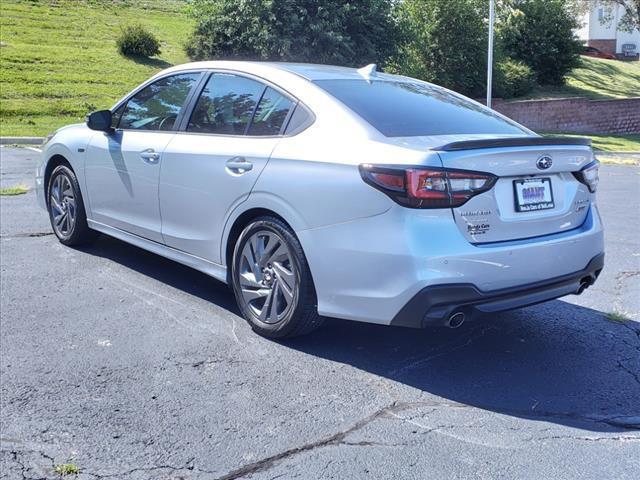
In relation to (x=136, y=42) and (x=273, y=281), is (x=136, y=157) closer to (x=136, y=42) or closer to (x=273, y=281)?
(x=273, y=281)

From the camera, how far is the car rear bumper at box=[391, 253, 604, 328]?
3723 mm

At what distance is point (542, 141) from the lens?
418 cm

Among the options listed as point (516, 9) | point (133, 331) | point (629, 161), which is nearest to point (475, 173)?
point (133, 331)

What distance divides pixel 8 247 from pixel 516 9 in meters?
29.4

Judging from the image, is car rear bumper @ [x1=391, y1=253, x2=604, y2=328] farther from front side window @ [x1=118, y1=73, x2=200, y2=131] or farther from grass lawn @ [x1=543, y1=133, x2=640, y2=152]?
grass lawn @ [x1=543, y1=133, x2=640, y2=152]

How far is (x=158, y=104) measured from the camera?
566 centimetres

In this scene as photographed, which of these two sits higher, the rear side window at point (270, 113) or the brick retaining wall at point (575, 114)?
the rear side window at point (270, 113)

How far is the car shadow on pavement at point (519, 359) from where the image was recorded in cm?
374

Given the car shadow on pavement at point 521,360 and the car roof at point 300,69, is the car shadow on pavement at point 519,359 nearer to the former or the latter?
A: the car shadow on pavement at point 521,360

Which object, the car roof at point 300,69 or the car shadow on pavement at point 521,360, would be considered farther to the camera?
the car roof at point 300,69

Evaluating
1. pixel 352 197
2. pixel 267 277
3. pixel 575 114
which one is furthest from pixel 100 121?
pixel 575 114

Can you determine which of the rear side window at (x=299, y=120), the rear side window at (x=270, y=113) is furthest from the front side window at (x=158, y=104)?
the rear side window at (x=299, y=120)

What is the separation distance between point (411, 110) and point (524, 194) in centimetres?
97

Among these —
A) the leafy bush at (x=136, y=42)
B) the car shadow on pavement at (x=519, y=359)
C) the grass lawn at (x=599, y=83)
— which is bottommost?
the grass lawn at (x=599, y=83)
